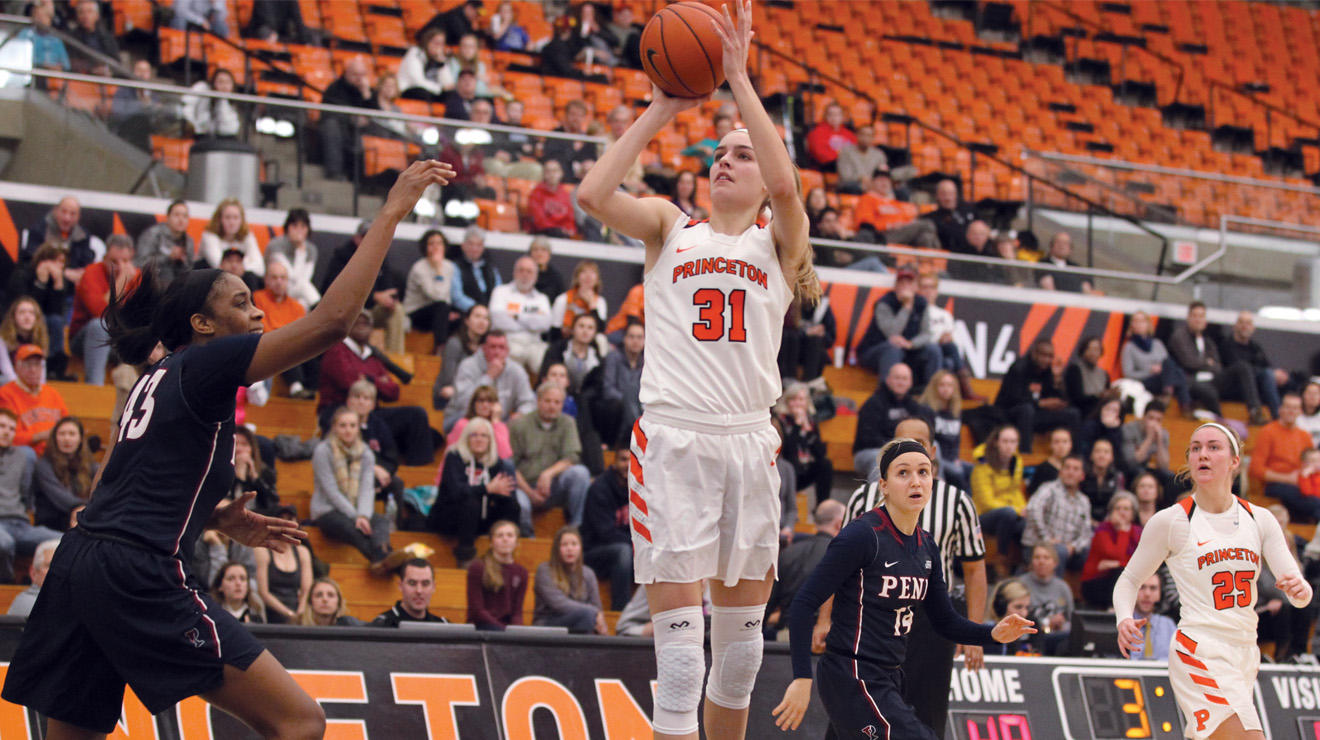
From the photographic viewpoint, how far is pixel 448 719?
756 centimetres

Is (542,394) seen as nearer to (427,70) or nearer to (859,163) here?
(427,70)

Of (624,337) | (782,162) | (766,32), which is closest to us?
(782,162)

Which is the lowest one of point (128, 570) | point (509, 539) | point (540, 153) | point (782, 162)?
point (509, 539)

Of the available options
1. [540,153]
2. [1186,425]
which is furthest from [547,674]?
[1186,425]

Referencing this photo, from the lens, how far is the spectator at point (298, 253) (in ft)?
43.6

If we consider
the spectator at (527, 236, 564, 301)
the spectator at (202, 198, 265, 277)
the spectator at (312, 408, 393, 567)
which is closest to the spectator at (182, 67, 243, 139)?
the spectator at (202, 198, 265, 277)

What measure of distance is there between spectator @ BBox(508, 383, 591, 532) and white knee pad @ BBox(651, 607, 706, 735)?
21.3 ft

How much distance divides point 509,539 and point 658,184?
5.62 m

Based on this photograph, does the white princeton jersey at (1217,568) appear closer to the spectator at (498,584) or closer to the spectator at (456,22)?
the spectator at (498,584)

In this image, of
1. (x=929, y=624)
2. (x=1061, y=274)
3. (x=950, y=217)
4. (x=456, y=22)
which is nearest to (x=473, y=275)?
(x=456, y=22)

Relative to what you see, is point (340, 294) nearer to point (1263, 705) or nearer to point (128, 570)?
point (128, 570)

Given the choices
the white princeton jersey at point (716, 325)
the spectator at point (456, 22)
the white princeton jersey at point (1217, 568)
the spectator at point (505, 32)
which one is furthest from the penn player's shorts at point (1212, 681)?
the spectator at point (505, 32)

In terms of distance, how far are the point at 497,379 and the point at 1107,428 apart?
584 centimetres

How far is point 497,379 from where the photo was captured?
12.9m
